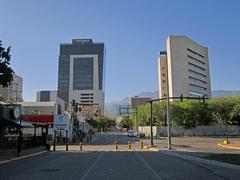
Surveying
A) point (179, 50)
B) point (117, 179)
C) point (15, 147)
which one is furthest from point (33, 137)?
point (179, 50)

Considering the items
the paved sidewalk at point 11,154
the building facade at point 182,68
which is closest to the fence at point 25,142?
the paved sidewalk at point 11,154

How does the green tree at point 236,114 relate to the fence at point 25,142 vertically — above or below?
above

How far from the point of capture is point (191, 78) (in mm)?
177000

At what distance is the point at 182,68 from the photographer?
17175 cm

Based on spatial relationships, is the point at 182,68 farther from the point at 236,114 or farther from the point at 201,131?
the point at 236,114

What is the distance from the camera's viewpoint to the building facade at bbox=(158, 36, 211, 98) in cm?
16900

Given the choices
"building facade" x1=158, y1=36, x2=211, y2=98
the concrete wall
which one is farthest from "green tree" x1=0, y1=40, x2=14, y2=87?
"building facade" x1=158, y1=36, x2=211, y2=98

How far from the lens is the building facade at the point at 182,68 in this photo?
169 m

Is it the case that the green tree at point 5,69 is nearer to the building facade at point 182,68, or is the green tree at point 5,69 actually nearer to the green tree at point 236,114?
the green tree at point 236,114

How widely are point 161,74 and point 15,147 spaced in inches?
5864

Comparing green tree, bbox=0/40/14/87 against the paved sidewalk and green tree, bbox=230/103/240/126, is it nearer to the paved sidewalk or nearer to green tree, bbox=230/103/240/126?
the paved sidewalk

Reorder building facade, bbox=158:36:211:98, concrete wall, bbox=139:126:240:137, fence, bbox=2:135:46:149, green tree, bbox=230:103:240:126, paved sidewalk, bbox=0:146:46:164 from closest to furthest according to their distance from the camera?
paved sidewalk, bbox=0:146:46:164 < fence, bbox=2:135:46:149 < green tree, bbox=230:103:240:126 < concrete wall, bbox=139:126:240:137 < building facade, bbox=158:36:211:98

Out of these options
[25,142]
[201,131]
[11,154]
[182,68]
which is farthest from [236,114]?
[11,154]

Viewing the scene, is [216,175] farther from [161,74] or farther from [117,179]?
[161,74]
